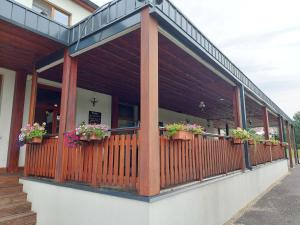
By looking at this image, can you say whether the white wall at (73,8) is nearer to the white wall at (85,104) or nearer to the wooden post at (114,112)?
the white wall at (85,104)

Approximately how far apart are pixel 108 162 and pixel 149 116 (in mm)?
1014

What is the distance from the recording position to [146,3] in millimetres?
3141

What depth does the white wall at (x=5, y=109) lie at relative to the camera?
17.9ft

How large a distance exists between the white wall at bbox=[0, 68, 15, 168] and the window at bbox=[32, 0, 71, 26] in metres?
1.97

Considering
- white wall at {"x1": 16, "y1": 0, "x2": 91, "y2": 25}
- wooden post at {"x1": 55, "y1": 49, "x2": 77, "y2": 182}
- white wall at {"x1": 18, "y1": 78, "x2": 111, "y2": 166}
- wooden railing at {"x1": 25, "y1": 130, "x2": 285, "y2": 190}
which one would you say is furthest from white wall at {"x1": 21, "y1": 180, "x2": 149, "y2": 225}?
white wall at {"x1": 16, "y1": 0, "x2": 91, "y2": 25}

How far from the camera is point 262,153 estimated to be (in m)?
8.34

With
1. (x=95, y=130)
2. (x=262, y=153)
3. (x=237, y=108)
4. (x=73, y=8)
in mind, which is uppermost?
(x=73, y=8)

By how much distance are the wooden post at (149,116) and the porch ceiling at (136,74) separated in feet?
2.26

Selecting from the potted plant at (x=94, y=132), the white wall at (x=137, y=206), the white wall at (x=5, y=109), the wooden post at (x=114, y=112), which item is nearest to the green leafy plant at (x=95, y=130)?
the potted plant at (x=94, y=132)

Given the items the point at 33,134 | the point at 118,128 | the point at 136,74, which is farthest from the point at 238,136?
the point at 33,134

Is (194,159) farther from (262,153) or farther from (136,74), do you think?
(262,153)

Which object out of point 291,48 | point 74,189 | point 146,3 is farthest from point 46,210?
point 291,48

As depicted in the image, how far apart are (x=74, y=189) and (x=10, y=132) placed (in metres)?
3.11

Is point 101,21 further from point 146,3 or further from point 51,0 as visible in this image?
point 51,0
